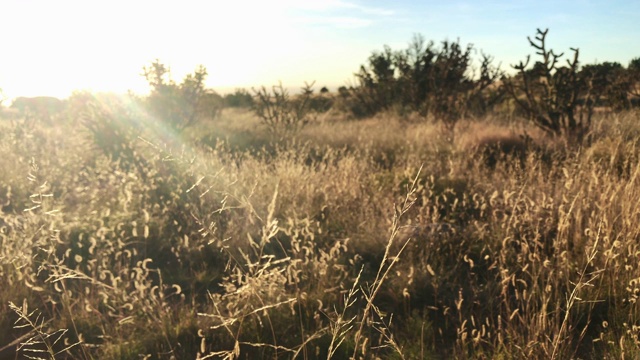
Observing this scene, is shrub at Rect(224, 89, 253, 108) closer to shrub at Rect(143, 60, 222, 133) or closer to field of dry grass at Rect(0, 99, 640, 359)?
shrub at Rect(143, 60, 222, 133)

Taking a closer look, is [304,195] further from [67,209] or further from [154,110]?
[154,110]

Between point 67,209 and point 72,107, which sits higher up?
point 72,107

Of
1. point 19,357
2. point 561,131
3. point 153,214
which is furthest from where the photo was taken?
point 561,131

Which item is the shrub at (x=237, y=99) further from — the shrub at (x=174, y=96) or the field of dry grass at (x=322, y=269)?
the field of dry grass at (x=322, y=269)

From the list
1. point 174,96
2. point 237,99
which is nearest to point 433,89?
point 174,96

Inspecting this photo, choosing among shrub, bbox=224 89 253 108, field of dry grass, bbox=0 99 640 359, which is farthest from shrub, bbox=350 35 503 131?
shrub, bbox=224 89 253 108

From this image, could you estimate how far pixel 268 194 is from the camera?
4.55m

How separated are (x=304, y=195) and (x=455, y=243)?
166 centimetres

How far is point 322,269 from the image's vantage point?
2.73 metres

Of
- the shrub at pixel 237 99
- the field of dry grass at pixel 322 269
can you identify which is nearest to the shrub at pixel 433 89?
the field of dry grass at pixel 322 269

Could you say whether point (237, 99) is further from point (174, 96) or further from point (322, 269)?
point (322, 269)

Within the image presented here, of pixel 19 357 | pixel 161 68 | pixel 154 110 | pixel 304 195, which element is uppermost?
pixel 161 68

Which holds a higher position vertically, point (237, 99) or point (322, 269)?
point (237, 99)

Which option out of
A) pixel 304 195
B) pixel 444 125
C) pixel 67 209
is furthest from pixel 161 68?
pixel 304 195
